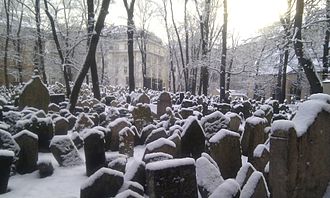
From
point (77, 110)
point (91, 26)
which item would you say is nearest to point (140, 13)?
point (91, 26)

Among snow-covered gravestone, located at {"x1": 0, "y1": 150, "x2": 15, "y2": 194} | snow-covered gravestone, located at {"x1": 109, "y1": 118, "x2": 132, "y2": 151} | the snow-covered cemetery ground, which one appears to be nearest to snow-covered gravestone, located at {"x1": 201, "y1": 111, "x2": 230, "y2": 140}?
the snow-covered cemetery ground

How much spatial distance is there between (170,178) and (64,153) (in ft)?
8.72

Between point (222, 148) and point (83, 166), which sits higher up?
point (222, 148)

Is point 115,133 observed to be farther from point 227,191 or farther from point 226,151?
point 227,191

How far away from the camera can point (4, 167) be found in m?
4.41

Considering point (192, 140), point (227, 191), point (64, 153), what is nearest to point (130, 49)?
point (64, 153)

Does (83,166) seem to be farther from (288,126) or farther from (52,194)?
(288,126)

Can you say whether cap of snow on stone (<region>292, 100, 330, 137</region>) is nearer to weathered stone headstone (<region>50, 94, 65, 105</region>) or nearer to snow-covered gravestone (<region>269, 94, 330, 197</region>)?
snow-covered gravestone (<region>269, 94, 330, 197</region>)

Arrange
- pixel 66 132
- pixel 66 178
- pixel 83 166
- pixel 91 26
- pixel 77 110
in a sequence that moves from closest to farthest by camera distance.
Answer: pixel 66 178 → pixel 83 166 → pixel 66 132 → pixel 77 110 → pixel 91 26

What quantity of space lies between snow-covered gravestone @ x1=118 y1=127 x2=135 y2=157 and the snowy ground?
1.06 meters

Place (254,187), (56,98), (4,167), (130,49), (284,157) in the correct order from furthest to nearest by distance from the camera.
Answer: (130,49), (56,98), (4,167), (284,157), (254,187)

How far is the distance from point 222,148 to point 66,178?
8.22ft

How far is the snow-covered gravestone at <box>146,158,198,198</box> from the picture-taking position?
362cm

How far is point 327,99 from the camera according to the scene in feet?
13.8
